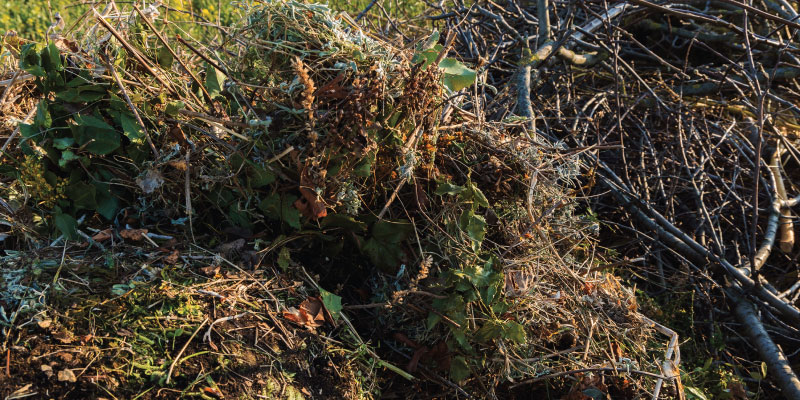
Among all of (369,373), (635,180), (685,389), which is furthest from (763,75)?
(369,373)

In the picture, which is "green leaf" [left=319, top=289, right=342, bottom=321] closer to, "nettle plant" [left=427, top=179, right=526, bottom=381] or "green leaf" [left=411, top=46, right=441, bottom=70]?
"nettle plant" [left=427, top=179, right=526, bottom=381]

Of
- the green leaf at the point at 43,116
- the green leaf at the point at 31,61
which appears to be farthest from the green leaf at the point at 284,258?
the green leaf at the point at 31,61

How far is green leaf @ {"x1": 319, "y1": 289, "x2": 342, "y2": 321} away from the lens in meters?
2.23

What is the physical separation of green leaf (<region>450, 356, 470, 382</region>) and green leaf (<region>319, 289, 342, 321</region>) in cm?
48

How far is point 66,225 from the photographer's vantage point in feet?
7.41

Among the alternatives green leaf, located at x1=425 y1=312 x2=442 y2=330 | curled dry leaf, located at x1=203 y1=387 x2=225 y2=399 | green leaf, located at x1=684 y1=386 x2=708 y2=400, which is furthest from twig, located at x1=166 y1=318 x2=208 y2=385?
green leaf, located at x1=684 y1=386 x2=708 y2=400

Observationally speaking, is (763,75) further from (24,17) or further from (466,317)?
(24,17)

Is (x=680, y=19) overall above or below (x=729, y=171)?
above

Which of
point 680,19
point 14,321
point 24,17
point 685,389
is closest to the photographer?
point 14,321

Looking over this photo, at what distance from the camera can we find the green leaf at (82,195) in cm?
229

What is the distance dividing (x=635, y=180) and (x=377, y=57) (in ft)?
7.53

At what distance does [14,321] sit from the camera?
73.5 inches

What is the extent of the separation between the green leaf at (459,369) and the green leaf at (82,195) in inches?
60.1

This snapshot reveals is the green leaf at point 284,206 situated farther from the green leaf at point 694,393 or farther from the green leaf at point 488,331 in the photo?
the green leaf at point 694,393
